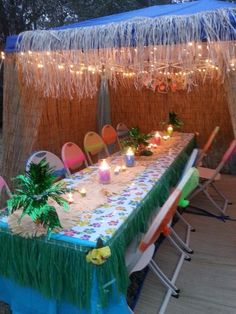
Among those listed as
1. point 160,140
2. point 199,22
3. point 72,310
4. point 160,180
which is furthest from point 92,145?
point 72,310

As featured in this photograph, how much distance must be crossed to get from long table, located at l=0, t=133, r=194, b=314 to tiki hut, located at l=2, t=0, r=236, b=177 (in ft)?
4.60

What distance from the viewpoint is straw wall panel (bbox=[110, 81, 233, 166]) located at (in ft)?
17.6

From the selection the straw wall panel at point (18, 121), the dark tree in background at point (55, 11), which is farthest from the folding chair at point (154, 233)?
the dark tree in background at point (55, 11)

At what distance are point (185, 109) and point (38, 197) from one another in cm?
449

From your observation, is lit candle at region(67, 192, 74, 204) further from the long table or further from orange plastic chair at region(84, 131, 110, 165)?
orange plastic chair at region(84, 131, 110, 165)

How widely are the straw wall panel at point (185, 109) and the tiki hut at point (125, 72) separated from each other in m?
0.02

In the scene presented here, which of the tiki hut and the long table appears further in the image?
the tiki hut

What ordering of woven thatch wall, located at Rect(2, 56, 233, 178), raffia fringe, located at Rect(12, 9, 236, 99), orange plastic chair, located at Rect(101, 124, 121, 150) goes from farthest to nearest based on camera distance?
orange plastic chair, located at Rect(101, 124, 121, 150) → woven thatch wall, located at Rect(2, 56, 233, 178) → raffia fringe, located at Rect(12, 9, 236, 99)

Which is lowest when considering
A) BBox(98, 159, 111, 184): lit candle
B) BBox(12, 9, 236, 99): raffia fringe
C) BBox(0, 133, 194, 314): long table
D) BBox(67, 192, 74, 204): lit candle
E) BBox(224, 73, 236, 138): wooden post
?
BBox(0, 133, 194, 314): long table

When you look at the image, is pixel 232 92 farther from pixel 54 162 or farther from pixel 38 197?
pixel 38 197

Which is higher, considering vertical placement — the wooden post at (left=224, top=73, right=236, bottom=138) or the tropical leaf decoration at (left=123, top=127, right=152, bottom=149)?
the wooden post at (left=224, top=73, right=236, bottom=138)

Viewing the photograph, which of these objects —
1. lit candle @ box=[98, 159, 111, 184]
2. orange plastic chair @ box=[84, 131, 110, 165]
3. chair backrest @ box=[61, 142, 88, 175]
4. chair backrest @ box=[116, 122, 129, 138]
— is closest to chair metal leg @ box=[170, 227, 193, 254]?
lit candle @ box=[98, 159, 111, 184]

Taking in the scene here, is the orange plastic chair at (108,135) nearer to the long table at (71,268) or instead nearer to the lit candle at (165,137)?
the lit candle at (165,137)

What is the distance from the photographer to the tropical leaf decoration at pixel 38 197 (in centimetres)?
159
